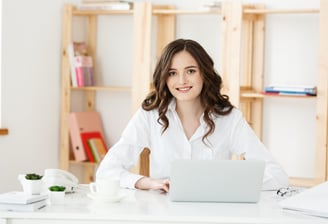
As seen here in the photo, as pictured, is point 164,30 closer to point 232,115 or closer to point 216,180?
point 232,115

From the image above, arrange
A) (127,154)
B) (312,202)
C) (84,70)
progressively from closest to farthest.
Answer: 1. (312,202)
2. (127,154)
3. (84,70)

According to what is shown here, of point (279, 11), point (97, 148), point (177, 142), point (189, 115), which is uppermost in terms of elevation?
point (279, 11)

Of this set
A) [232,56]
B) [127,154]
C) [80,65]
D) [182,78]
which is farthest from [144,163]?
[80,65]

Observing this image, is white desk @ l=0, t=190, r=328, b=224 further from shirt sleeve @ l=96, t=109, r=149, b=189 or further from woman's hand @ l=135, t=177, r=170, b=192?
shirt sleeve @ l=96, t=109, r=149, b=189

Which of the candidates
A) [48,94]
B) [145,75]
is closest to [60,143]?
[48,94]

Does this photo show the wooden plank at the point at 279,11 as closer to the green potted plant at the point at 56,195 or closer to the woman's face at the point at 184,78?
the woman's face at the point at 184,78

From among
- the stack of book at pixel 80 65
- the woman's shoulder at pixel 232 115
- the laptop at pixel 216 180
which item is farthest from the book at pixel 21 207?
the stack of book at pixel 80 65

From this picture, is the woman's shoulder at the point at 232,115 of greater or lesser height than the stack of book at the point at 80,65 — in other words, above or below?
below

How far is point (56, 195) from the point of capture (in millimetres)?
2604

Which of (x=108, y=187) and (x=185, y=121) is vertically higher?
(x=185, y=121)

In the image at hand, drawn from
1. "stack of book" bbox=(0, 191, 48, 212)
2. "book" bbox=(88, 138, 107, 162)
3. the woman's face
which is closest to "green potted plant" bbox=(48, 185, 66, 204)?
"stack of book" bbox=(0, 191, 48, 212)

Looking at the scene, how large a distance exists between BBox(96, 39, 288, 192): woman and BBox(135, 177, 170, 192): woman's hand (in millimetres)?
265

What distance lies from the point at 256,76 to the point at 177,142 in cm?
180

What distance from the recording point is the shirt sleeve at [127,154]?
3.10 metres
